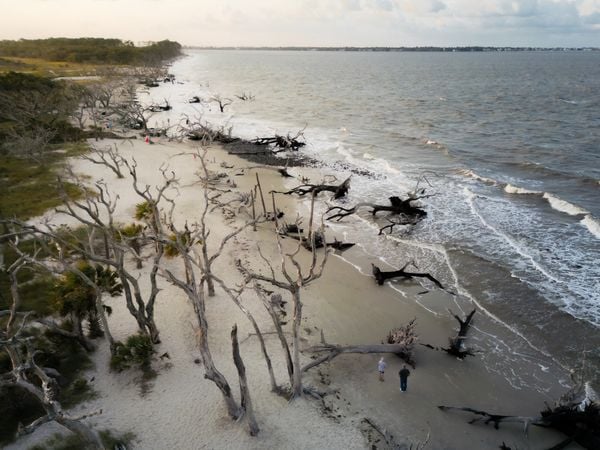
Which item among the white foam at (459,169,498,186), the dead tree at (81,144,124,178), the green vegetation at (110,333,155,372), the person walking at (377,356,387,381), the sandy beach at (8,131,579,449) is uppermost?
the dead tree at (81,144,124,178)

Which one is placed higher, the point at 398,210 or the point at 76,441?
the point at 398,210

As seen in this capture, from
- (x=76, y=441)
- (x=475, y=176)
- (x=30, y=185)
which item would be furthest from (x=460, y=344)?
(x=30, y=185)

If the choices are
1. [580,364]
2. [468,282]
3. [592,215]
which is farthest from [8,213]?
[592,215]

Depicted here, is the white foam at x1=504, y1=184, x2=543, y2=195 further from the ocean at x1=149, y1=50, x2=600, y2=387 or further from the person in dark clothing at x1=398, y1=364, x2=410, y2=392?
the person in dark clothing at x1=398, y1=364, x2=410, y2=392

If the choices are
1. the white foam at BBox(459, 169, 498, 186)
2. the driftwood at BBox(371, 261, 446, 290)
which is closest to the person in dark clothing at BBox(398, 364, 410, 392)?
the driftwood at BBox(371, 261, 446, 290)

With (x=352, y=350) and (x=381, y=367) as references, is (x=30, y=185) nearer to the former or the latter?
(x=352, y=350)

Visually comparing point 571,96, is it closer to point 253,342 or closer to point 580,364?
point 580,364
